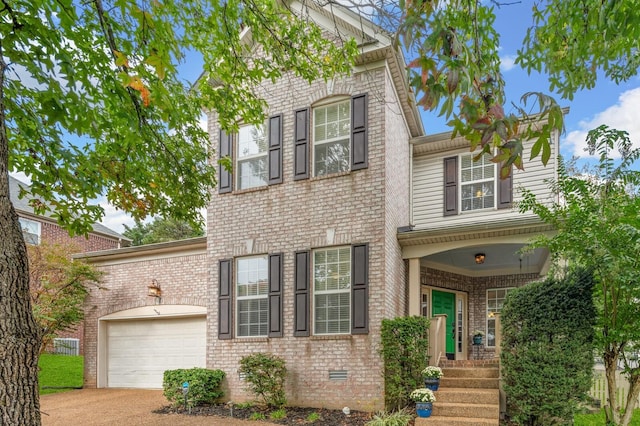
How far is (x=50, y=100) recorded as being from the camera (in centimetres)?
428

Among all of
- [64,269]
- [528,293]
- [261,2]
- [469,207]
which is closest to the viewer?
[261,2]

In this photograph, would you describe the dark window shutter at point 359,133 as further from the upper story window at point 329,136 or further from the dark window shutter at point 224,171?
the dark window shutter at point 224,171

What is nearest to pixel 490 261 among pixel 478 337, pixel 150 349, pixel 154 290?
pixel 478 337

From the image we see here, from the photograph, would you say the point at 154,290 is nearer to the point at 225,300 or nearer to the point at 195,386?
the point at 225,300

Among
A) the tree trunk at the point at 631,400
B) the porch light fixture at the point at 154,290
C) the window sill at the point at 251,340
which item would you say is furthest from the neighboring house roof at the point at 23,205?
the tree trunk at the point at 631,400

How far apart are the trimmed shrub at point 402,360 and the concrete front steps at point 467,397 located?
1.68ft

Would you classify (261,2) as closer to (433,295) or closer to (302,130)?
(302,130)

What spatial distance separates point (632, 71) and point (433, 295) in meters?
7.67

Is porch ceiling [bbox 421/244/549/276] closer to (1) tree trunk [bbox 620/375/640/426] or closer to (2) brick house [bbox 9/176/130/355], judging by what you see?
(1) tree trunk [bbox 620/375/640/426]

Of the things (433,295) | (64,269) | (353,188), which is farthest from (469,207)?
(64,269)

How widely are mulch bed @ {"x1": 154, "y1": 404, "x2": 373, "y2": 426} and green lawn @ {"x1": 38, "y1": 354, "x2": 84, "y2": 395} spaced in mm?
5485

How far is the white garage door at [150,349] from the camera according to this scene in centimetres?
1184

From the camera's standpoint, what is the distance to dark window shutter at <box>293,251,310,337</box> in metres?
9.30

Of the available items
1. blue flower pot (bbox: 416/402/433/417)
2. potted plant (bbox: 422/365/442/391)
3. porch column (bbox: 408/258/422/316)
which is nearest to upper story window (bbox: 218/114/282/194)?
porch column (bbox: 408/258/422/316)
